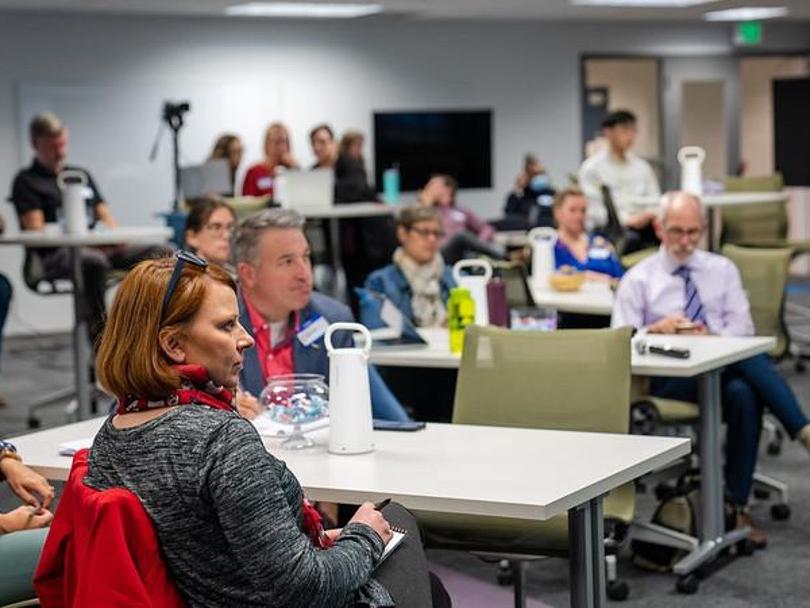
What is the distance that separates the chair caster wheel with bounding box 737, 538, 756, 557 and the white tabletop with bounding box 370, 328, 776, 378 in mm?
622

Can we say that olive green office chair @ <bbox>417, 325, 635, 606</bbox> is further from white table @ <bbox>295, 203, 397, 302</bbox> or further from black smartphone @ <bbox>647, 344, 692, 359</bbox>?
white table @ <bbox>295, 203, 397, 302</bbox>

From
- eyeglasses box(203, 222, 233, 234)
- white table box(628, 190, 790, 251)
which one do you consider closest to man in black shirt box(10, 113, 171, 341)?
eyeglasses box(203, 222, 233, 234)

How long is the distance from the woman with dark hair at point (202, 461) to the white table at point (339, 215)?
6500 millimetres

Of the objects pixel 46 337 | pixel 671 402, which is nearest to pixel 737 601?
pixel 671 402

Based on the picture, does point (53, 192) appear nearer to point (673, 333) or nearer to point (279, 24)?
point (673, 333)

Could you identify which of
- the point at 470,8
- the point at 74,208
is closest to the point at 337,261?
the point at 74,208

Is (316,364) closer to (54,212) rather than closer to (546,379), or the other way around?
(546,379)

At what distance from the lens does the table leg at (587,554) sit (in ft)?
9.19

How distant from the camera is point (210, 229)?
503 centimetres

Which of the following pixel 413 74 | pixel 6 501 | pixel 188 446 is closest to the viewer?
pixel 188 446

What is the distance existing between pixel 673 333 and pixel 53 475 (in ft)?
7.96

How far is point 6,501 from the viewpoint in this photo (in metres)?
2.97

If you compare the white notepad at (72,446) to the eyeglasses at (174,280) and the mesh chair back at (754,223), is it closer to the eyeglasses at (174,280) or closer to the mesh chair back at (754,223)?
the eyeglasses at (174,280)

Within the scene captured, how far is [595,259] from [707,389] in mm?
2505
